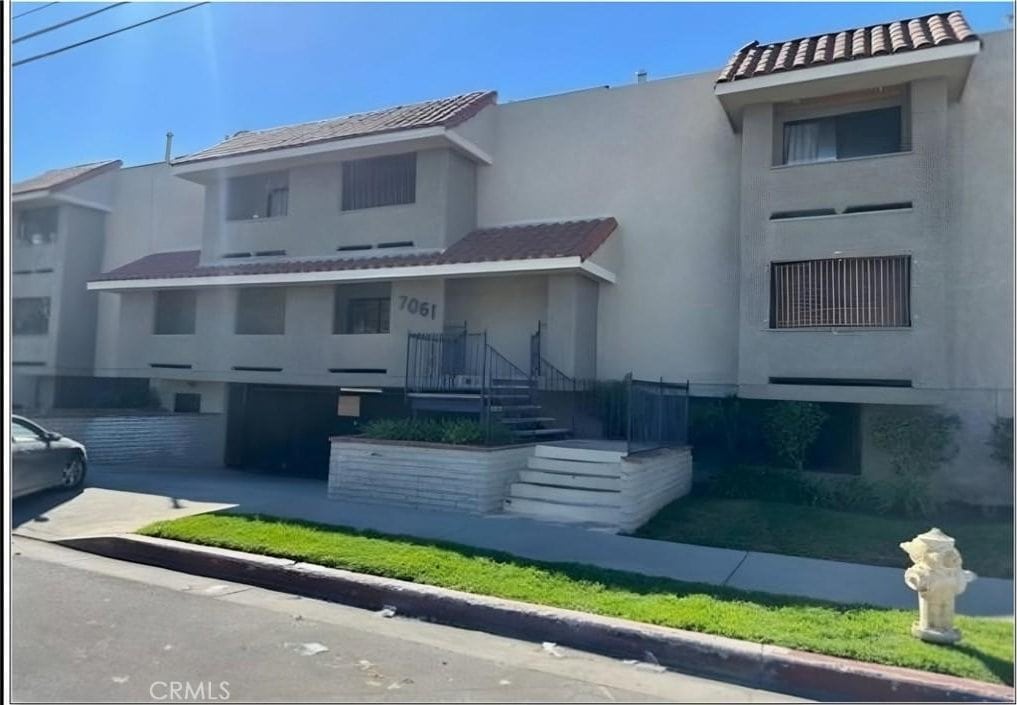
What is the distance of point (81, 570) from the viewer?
6.76 meters

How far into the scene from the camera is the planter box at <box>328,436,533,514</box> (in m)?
9.23

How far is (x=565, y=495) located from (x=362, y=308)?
715 centimetres

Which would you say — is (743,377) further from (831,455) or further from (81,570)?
(81,570)

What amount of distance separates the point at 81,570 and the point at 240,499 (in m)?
3.36

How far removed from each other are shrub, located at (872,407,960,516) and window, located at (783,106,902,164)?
13.0 feet

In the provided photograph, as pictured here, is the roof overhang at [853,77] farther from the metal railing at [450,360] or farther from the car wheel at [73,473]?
the car wheel at [73,473]

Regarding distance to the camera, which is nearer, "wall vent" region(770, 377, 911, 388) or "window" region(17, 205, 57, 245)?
"window" region(17, 205, 57, 245)

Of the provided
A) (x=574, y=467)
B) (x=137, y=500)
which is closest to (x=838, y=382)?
(x=574, y=467)

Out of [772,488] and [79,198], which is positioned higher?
[79,198]

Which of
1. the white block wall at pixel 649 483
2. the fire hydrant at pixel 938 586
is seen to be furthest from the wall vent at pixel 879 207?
the fire hydrant at pixel 938 586

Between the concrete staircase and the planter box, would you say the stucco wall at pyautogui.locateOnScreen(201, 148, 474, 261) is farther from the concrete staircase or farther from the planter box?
the concrete staircase

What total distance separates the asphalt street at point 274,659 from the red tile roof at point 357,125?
971 cm

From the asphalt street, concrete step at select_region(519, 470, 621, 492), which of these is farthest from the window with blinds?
the asphalt street

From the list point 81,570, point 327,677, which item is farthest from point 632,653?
point 81,570
